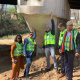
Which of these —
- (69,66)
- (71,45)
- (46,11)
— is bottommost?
(69,66)

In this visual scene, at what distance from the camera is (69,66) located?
395 cm

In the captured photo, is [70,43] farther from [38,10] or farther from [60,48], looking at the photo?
[38,10]

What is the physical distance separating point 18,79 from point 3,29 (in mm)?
21625

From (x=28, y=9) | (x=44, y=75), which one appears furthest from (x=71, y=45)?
(x=28, y=9)

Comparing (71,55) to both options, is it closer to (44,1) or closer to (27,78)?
(27,78)

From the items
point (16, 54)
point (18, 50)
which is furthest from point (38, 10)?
point (16, 54)

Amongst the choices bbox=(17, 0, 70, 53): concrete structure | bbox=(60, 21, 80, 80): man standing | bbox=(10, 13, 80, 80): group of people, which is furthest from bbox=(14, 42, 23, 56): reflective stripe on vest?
bbox=(60, 21, 80, 80): man standing

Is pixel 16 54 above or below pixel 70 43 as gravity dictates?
below

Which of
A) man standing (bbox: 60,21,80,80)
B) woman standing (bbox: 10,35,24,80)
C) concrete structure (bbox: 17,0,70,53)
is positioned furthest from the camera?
concrete structure (bbox: 17,0,70,53)

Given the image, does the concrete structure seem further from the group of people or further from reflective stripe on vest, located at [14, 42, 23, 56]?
reflective stripe on vest, located at [14, 42, 23, 56]

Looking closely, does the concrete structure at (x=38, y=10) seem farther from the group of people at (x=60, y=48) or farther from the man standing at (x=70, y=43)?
the man standing at (x=70, y=43)

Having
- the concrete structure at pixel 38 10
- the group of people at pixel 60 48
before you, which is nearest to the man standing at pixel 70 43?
the group of people at pixel 60 48

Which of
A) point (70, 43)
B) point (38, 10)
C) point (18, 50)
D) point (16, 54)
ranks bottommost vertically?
point (16, 54)

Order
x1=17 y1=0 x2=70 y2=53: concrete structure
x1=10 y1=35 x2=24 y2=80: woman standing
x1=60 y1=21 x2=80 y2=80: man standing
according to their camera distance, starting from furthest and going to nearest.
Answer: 1. x1=17 y1=0 x2=70 y2=53: concrete structure
2. x1=10 y1=35 x2=24 y2=80: woman standing
3. x1=60 y1=21 x2=80 y2=80: man standing
